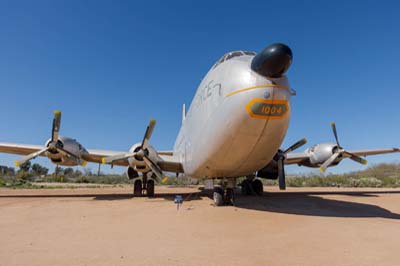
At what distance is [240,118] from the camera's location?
7.75m

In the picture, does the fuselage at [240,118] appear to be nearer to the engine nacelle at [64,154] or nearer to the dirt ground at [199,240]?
the dirt ground at [199,240]

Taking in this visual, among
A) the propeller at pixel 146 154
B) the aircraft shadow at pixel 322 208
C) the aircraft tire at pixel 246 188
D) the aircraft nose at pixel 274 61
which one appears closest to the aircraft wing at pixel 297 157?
the aircraft tire at pixel 246 188

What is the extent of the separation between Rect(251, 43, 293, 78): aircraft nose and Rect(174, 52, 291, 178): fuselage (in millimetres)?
219

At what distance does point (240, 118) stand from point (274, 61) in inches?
72.5

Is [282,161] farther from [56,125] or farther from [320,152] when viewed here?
[56,125]

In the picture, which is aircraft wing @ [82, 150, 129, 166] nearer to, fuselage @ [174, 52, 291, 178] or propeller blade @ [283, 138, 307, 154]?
fuselage @ [174, 52, 291, 178]

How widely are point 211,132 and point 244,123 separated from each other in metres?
1.67

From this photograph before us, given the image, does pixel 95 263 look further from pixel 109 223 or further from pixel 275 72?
pixel 275 72

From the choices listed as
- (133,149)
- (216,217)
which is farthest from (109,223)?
(133,149)

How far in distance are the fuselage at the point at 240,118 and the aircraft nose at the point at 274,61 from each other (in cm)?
22

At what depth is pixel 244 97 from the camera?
7605mm

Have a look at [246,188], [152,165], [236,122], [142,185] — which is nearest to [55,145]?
[152,165]

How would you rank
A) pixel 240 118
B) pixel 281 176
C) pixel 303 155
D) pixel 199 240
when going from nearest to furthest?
pixel 199 240
pixel 240 118
pixel 281 176
pixel 303 155

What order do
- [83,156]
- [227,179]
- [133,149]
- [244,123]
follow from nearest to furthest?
[244,123] → [227,179] → [133,149] → [83,156]
